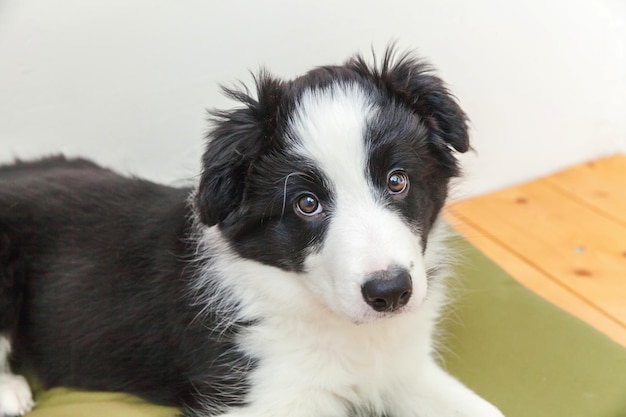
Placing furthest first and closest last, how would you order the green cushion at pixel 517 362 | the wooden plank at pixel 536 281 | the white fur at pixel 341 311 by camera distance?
the wooden plank at pixel 536 281 < the green cushion at pixel 517 362 < the white fur at pixel 341 311

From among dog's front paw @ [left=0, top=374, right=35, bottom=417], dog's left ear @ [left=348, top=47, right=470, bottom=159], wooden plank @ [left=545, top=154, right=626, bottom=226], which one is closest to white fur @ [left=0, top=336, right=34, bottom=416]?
dog's front paw @ [left=0, top=374, right=35, bottom=417]

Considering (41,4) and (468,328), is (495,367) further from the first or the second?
(41,4)

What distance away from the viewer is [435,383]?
2479mm

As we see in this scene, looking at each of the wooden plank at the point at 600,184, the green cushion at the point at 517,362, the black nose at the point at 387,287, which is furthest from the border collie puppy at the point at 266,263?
the wooden plank at the point at 600,184

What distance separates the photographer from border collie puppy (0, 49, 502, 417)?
199 cm

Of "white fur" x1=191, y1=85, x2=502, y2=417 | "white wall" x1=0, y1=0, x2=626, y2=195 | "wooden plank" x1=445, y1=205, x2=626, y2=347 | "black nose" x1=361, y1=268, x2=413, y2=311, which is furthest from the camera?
"white wall" x1=0, y1=0, x2=626, y2=195

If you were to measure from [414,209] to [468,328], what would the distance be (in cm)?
109

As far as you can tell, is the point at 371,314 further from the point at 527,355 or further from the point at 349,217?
the point at 527,355

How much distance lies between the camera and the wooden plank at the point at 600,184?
3945 millimetres

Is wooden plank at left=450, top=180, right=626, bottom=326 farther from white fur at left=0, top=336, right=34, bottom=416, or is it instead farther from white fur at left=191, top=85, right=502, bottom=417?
white fur at left=0, top=336, right=34, bottom=416

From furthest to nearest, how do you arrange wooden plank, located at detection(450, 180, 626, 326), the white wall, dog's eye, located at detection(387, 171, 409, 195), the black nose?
wooden plank, located at detection(450, 180, 626, 326) < the white wall < dog's eye, located at detection(387, 171, 409, 195) < the black nose

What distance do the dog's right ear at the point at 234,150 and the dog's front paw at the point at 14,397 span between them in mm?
1124

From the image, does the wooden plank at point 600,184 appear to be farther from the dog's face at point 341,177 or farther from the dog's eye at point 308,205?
the dog's eye at point 308,205

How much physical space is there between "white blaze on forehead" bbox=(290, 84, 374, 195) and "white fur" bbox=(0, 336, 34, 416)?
1.47m
